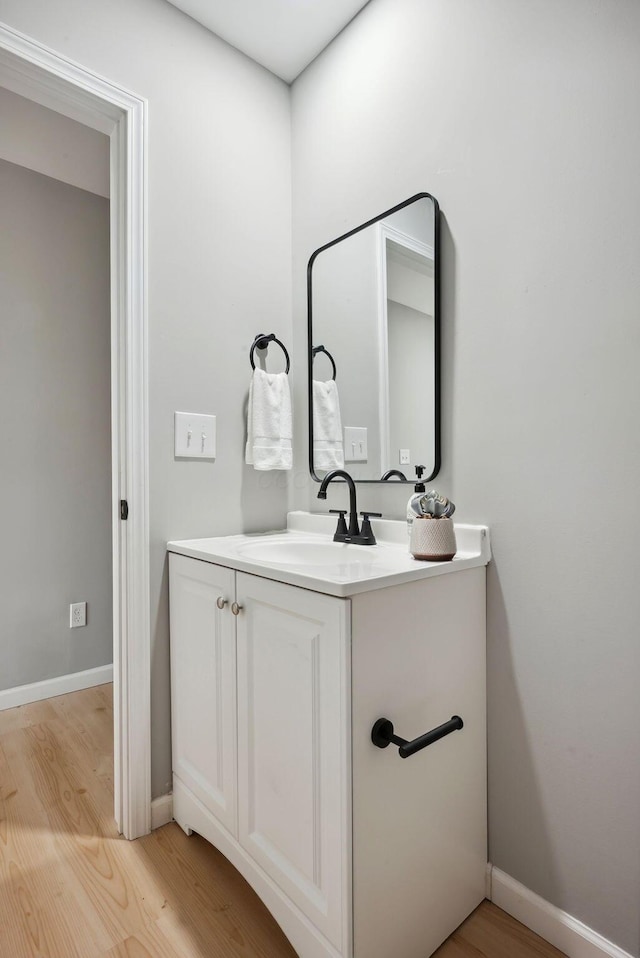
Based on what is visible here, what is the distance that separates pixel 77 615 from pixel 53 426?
906 mm

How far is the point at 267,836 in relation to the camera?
108 centimetres

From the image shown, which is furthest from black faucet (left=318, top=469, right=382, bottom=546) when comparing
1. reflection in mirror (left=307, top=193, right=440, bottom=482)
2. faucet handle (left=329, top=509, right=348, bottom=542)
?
reflection in mirror (left=307, top=193, right=440, bottom=482)

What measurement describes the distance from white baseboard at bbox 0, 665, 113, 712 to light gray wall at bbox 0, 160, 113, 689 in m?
0.03

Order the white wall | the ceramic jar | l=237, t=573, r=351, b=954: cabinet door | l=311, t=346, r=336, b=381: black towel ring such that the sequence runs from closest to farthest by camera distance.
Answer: l=237, t=573, r=351, b=954: cabinet door < the ceramic jar < l=311, t=346, r=336, b=381: black towel ring < the white wall

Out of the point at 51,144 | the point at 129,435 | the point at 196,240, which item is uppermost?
the point at 51,144

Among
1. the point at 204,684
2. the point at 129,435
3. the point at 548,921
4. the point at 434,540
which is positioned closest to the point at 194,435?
the point at 129,435

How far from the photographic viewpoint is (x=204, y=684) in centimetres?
130

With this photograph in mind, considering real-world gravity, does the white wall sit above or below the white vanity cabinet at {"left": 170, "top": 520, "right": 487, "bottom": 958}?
above

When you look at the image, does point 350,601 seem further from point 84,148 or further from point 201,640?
point 84,148

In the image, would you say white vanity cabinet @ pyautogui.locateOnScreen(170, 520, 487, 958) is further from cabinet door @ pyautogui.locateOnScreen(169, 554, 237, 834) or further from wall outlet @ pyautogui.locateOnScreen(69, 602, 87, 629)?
wall outlet @ pyautogui.locateOnScreen(69, 602, 87, 629)

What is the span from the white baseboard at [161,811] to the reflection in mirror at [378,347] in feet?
3.49

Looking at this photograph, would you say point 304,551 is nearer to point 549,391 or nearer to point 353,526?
point 353,526

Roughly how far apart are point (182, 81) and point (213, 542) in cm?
143

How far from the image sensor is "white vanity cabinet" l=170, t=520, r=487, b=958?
89 centimetres
